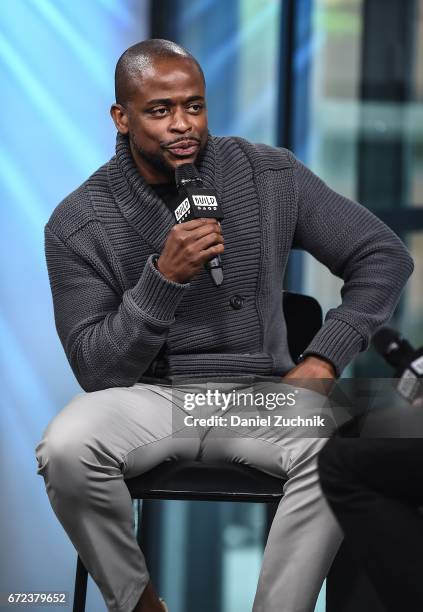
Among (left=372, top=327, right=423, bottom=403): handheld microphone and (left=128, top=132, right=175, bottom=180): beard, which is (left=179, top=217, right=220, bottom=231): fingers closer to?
(left=128, top=132, right=175, bottom=180): beard

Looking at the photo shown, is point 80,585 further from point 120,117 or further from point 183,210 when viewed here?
point 120,117

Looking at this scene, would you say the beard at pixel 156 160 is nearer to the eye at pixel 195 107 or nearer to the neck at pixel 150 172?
the neck at pixel 150 172

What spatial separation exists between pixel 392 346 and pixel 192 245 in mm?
552

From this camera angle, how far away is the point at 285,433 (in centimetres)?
216

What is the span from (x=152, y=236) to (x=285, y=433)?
0.51m

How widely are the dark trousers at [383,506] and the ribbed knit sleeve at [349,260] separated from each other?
1.74 ft

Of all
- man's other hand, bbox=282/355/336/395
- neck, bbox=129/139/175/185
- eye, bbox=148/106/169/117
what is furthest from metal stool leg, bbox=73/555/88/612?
eye, bbox=148/106/169/117

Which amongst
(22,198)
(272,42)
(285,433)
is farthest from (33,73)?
(285,433)

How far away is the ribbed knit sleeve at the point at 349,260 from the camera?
2.25 metres

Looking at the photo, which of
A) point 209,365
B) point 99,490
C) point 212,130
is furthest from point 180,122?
point 212,130

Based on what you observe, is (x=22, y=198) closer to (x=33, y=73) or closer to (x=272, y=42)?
(x=33, y=73)

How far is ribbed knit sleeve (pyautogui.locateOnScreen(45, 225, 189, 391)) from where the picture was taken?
2.12 m

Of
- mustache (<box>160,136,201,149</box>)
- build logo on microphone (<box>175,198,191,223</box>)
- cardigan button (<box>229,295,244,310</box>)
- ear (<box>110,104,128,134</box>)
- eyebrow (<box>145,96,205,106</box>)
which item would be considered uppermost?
eyebrow (<box>145,96,205,106</box>)

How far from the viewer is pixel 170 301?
2.11 metres
